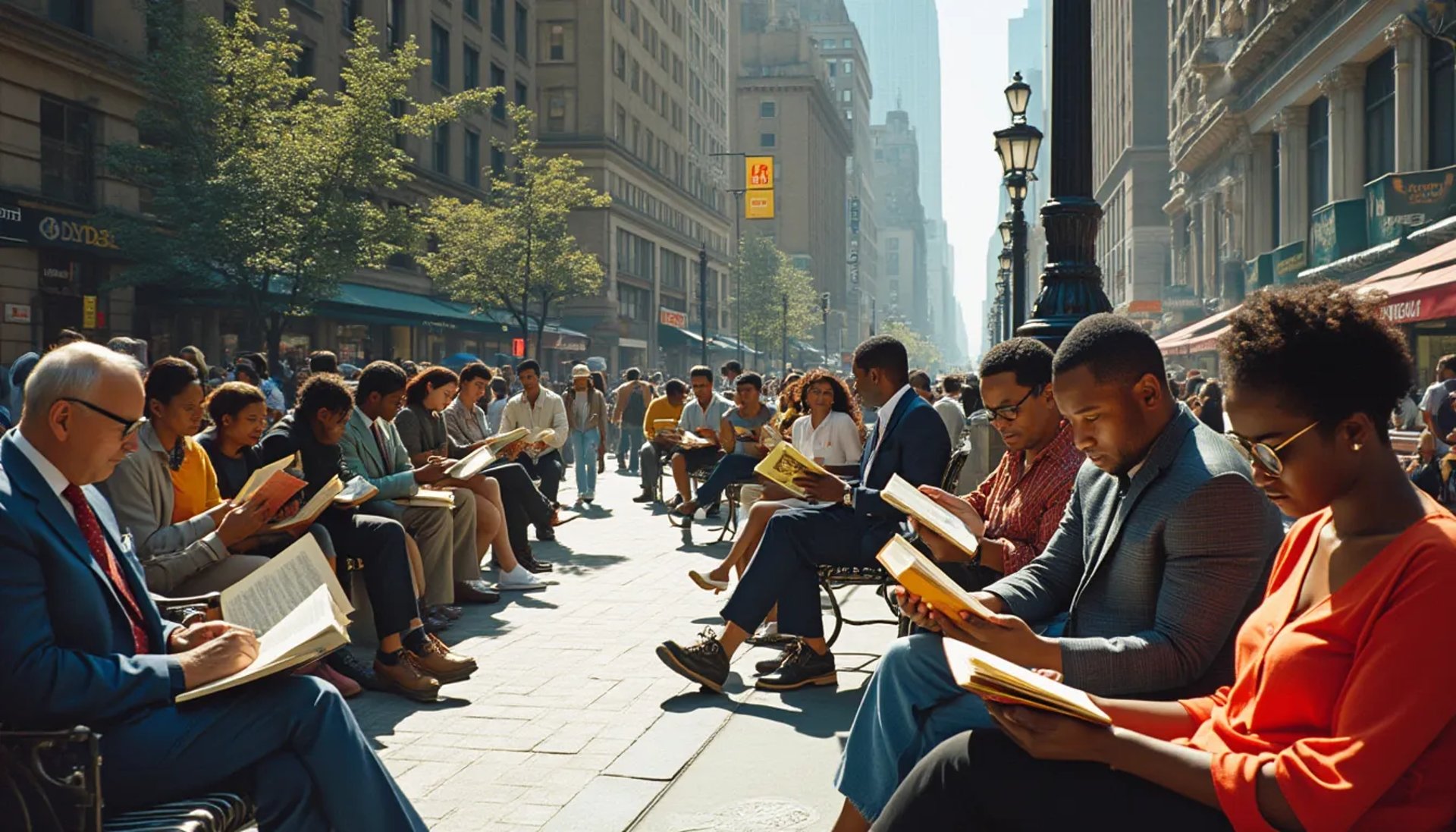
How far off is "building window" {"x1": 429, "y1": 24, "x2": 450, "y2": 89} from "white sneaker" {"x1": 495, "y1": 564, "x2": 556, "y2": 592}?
35992 millimetres

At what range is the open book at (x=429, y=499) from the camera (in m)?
7.95

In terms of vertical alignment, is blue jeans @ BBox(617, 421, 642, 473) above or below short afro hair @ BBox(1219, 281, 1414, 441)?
below

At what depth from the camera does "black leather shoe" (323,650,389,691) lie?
659 centimetres

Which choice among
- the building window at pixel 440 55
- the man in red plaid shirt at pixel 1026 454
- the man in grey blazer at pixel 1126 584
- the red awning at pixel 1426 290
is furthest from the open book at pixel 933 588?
the building window at pixel 440 55

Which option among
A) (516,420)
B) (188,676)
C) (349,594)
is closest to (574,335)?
(516,420)

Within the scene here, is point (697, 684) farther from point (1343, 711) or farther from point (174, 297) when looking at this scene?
point (174, 297)

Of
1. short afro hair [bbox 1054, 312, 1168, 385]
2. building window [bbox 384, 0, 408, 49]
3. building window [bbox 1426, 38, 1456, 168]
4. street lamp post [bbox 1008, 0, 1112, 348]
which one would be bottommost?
short afro hair [bbox 1054, 312, 1168, 385]

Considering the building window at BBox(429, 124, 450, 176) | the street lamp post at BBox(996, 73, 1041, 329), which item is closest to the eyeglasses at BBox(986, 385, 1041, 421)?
the street lamp post at BBox(996, 73, 1041, 329)

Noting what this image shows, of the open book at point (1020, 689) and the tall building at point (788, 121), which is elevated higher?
the tall building at point (788, 121)

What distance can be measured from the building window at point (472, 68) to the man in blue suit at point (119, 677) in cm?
4530

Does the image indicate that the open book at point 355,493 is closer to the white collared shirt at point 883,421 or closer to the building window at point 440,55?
the white collared shirt at point 883,421

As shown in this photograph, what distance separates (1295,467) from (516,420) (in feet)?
40.6

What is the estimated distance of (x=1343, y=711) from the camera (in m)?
2.12

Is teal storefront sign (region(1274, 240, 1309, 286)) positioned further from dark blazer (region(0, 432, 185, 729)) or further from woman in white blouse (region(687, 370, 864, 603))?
dark blazer (region(0, 432, 185, 729))
